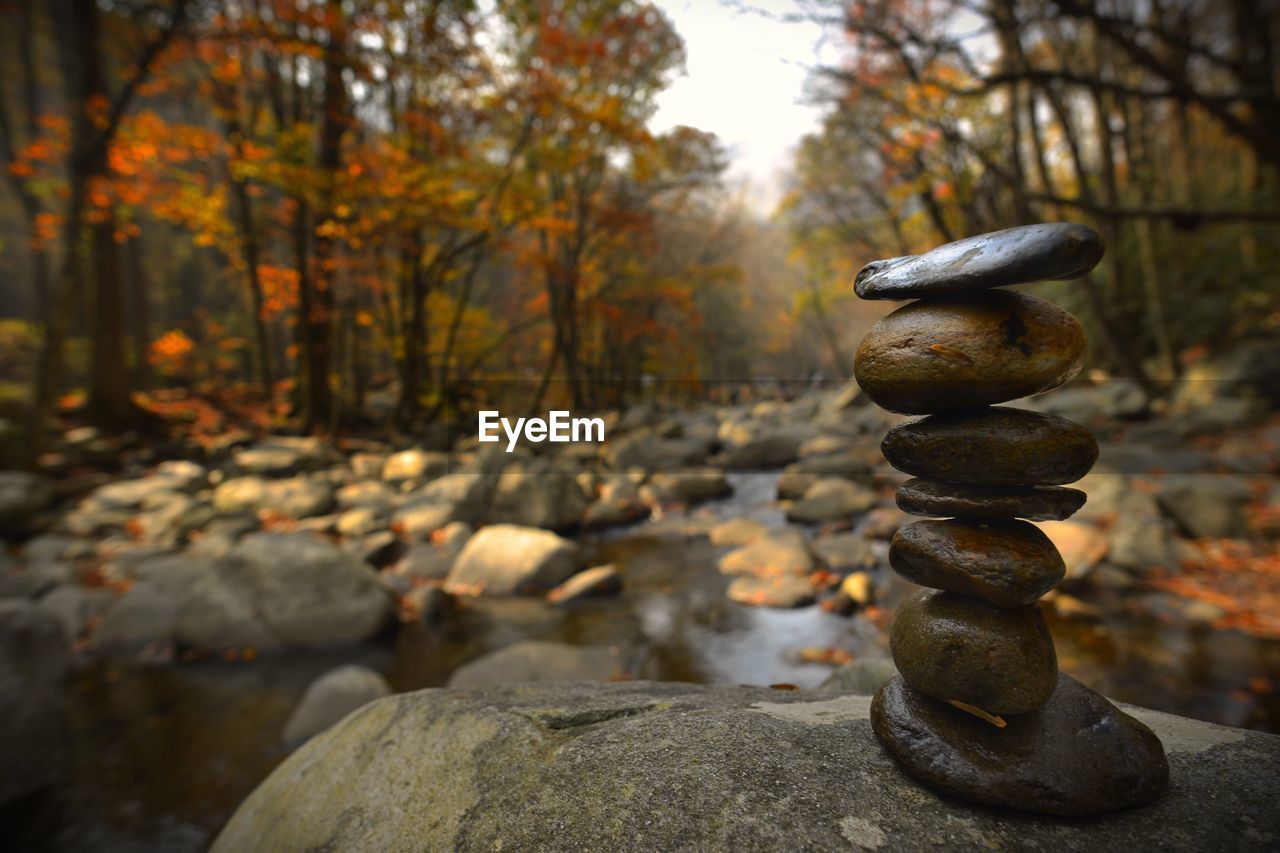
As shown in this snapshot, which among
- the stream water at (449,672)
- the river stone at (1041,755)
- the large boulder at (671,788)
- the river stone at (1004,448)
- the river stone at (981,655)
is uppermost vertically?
the river stone at (1004,448)

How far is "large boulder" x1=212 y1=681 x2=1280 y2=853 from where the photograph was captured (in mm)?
1225

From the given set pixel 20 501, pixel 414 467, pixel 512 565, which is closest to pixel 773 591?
pixel 512 565

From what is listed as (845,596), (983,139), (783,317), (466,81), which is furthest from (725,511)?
(783,317)

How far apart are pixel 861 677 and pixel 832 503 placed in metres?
6.13

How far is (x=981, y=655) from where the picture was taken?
138 cm

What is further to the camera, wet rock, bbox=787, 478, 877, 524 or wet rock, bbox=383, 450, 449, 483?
wet rock, bbox=383, 450, 449, 483

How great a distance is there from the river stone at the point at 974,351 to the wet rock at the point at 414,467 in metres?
9.87

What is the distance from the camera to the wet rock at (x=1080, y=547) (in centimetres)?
506

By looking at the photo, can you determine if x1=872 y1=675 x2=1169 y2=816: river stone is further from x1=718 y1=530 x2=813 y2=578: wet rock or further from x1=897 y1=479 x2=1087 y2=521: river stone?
x1=718 y1=530 x2=813 y2=578: wet rock

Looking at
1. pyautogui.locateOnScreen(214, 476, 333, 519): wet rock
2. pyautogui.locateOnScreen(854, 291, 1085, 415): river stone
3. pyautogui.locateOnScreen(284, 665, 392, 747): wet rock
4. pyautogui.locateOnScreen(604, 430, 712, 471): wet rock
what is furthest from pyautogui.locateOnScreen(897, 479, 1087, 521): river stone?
pyautogui.locateOnScreen(604, 430, 712, 471): wet rock

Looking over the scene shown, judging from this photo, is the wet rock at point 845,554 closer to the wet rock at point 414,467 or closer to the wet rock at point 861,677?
the wet rock at point 861,677

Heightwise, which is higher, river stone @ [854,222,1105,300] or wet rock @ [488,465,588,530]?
river stone @ [854,222,1105,300]

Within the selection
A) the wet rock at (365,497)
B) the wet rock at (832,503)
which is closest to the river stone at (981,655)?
the wet rock at (832,503)

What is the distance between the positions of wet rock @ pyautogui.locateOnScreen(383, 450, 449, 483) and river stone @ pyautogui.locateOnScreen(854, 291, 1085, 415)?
32.4ft
